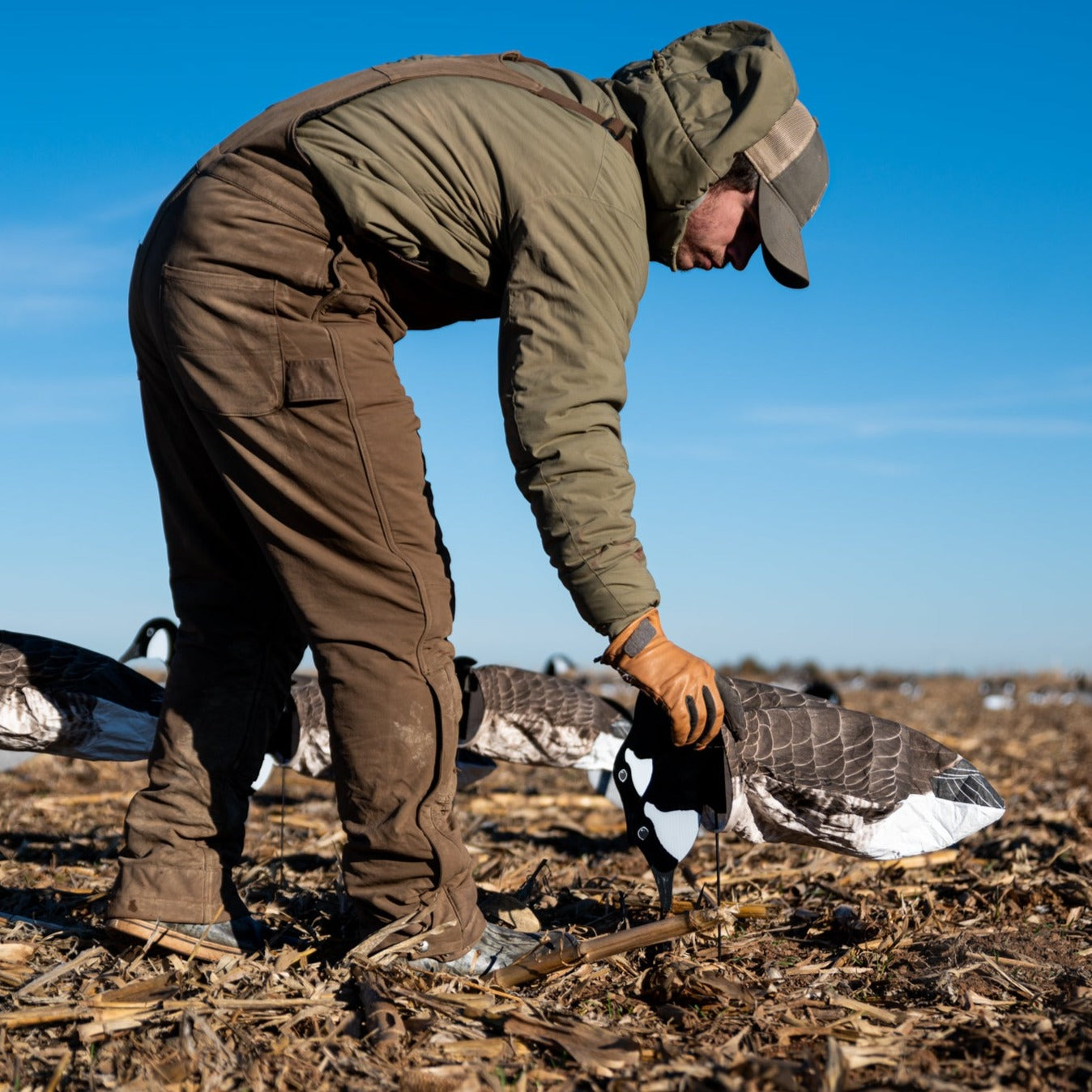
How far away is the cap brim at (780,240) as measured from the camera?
362 cm

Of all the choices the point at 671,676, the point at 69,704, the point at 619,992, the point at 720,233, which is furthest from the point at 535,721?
the point at 720,233

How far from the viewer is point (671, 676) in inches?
134

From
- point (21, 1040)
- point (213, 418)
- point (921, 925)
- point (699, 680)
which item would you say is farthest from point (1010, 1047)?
point (213, 418)

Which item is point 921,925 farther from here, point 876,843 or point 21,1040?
point 21,1040

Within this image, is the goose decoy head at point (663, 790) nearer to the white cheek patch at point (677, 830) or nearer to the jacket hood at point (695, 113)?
the white cheek patch at point (677, 830)

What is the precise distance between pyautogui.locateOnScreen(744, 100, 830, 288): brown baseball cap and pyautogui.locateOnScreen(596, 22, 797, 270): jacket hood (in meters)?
0.09

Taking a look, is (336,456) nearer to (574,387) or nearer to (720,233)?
(574,387)

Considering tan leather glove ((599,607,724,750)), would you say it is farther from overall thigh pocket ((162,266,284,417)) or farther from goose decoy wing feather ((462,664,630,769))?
goose decoy wing feather ((462,664,630,769))

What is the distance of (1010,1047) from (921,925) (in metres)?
1.53

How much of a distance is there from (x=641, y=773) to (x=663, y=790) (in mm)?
101

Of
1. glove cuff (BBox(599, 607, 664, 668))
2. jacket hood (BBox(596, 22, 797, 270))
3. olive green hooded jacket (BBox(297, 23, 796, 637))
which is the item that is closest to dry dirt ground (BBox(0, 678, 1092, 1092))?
glove cuff (BBox(599, 607, 664, 668))

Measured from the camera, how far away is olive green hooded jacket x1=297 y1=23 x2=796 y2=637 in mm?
3170

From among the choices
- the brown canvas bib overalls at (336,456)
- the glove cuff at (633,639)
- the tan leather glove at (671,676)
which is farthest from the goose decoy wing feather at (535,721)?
the glove cuff at (633,639)

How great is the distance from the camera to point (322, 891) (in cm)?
496
